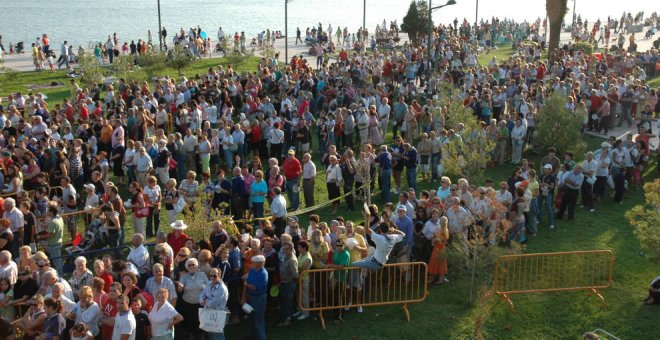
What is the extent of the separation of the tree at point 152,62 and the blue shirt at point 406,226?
2067 cm

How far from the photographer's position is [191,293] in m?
10.0

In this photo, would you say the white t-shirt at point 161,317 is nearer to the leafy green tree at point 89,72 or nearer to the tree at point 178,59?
the leafy green tree at point 89,72

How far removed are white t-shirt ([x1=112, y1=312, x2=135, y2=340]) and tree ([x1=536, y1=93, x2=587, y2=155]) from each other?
13580mm

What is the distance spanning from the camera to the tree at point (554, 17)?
33.2 meters

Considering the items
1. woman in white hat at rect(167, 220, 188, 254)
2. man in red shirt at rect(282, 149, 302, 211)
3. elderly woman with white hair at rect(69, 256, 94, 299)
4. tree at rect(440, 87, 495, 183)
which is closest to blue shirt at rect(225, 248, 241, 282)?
woman in white hat at rect(167, 220, 188, 254)

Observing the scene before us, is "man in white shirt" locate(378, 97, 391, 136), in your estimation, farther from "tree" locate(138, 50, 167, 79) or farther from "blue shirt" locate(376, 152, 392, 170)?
"tree" locate(138, 50, 167, 79)

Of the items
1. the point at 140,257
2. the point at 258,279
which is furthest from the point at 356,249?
the point at 140,257

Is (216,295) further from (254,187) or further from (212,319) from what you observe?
(254,187)

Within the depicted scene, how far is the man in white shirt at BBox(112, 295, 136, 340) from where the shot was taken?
887 cm

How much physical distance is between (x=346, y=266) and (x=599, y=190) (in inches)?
325

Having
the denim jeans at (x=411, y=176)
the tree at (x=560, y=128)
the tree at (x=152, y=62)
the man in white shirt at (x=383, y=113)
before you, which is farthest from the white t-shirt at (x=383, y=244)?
the tree at (x=152, y=62)

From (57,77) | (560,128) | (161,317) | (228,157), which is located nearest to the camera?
(161,317)

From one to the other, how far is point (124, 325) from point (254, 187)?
603 cm

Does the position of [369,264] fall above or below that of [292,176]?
below
